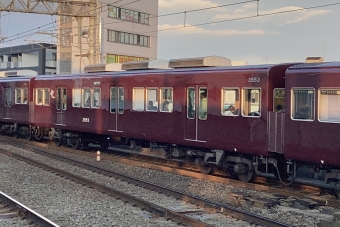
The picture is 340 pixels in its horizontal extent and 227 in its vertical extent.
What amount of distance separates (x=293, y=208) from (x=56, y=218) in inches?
194

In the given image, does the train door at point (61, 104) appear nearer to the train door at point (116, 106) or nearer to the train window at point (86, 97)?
the train window at point (86, 97)

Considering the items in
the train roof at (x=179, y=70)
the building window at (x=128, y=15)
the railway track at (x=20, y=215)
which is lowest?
the railway track at (x=20, y=215)

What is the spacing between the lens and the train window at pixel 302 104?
11789 millimetres

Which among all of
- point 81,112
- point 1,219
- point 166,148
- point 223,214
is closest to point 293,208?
point 223,214

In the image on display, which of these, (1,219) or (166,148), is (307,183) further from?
(1,219)

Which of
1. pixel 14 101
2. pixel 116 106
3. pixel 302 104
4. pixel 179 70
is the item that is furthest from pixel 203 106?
pixel 14 101

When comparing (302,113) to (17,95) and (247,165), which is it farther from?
(17,95)

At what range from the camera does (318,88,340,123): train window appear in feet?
36.7

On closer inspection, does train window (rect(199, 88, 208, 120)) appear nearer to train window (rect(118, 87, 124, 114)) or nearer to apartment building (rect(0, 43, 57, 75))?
train window (rect(118, 87, 124, 114))

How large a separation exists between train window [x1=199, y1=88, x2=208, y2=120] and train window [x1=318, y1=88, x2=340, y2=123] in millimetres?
4053

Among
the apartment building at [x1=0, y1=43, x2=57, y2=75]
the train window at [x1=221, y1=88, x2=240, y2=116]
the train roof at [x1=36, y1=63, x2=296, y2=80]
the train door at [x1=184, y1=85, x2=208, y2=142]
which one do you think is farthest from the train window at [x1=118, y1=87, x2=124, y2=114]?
the apartment building at [x1=0, y1=43, x2=57, y2=75]

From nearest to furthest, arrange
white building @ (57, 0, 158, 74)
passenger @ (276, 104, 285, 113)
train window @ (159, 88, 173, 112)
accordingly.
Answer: passenger @ (276, 104, 285, 113) → train window @ (159, 88, 173, 112) → white building @ (57, 0, 158, 74)

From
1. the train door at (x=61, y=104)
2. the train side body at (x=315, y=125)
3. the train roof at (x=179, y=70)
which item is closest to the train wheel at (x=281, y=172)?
the train side body at (x=315, y=125)

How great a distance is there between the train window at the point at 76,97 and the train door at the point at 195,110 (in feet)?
23.1
